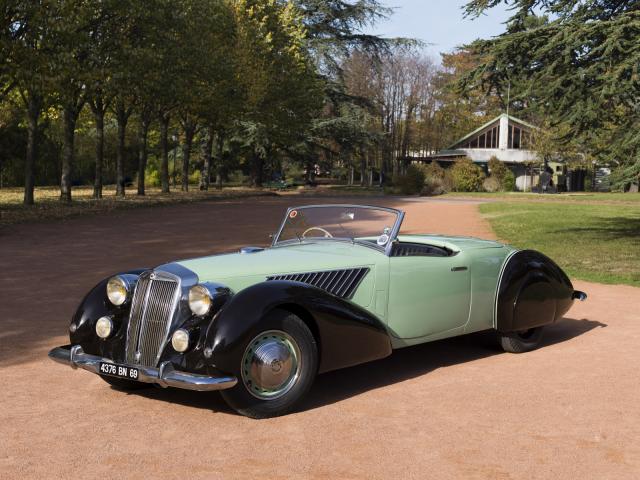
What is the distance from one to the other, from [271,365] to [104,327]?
127 cm

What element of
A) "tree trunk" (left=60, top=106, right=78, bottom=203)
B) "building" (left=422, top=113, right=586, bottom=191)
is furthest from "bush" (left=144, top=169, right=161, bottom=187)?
"building" (left=422, top=113, right=586, bottom=191)

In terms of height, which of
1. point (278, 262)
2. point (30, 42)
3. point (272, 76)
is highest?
point (272, 76)

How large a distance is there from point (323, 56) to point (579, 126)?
40281 mm

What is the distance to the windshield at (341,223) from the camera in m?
6.41

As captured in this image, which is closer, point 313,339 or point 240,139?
point 313,339

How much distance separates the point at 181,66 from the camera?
102ft

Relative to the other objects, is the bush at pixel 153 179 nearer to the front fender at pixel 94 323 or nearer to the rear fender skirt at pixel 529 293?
the rear fender skirt at pixel 529 293

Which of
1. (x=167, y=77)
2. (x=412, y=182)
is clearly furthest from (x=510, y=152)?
(x=167, y=77)

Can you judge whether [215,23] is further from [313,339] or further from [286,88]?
[313,339]

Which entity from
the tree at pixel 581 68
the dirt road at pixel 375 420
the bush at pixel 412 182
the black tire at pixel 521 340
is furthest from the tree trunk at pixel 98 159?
the black tire at pixel 521 340

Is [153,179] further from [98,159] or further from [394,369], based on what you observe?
[394,369]

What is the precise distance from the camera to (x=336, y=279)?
5.79m

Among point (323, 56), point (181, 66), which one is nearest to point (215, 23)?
point (181, 66)

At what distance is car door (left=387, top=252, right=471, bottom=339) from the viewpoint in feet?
19.8
